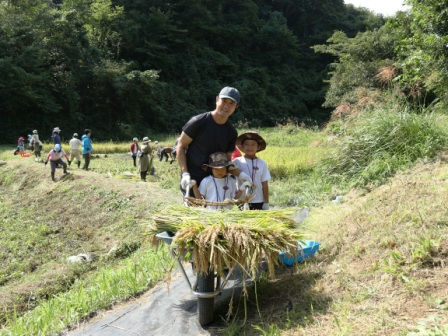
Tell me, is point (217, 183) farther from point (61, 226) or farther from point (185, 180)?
point (61, 226)

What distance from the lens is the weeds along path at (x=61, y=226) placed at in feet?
22.1

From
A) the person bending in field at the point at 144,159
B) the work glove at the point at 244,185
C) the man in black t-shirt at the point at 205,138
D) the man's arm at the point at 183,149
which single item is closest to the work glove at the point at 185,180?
the man in black t-shirt at the point at 205,138

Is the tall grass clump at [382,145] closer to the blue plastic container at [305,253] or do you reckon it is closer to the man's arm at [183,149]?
the blue plastic container at [305,253]

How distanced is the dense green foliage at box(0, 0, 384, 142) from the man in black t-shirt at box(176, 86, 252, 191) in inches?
1005

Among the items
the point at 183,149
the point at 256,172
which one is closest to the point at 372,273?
the point at 256,172

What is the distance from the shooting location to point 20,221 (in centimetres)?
1042

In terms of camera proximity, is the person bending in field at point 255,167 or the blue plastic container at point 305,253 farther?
the person bending in field at point 255,167

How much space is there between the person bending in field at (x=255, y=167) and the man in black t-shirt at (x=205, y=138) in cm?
50

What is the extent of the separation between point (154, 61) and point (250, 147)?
3478 centimetres

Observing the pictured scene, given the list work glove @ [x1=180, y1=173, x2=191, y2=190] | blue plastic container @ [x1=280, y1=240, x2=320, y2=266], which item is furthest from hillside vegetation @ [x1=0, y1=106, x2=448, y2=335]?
work glove @ [x1=180, y1=173, x2=191, y2=190]

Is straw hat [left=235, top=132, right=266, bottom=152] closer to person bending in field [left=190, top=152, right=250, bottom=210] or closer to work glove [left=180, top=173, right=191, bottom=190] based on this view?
person bending in field [left=190, top=152, right=250, bottom=210]

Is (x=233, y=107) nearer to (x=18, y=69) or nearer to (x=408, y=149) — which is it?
(x=408, y=149)

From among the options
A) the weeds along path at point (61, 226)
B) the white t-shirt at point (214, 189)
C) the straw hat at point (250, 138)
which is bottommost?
the weeds along path at point (61, 226)

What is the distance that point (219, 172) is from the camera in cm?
389
